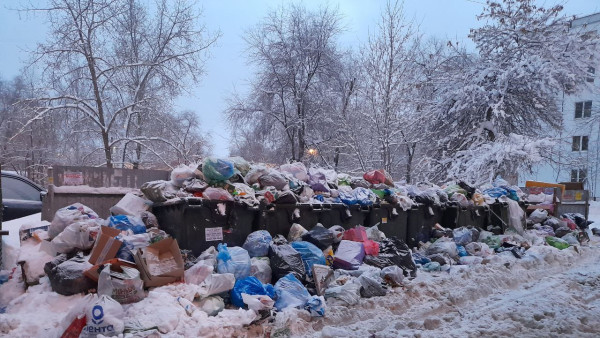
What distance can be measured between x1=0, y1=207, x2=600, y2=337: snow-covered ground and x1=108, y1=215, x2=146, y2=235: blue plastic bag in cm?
96

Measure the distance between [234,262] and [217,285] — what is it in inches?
18.7

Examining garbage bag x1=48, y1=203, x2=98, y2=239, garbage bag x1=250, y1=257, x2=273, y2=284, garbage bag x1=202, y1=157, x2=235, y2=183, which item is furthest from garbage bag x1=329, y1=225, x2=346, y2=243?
garbage bag x1=48, y1=203, x2=98, y2=239

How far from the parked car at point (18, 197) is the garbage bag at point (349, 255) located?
A: 4.69 m

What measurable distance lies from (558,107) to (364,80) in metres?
7.40

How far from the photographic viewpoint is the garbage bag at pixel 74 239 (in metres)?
4.52

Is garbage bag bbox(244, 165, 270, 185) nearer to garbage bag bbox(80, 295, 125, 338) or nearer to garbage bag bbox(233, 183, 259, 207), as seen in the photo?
garbage bag bbox(233, 183, 259, 207)

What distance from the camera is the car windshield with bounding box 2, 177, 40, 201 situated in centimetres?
687

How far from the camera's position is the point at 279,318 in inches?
156

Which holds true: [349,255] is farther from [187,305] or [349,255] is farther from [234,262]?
[187,305]

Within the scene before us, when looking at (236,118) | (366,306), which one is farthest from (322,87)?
(366,306)

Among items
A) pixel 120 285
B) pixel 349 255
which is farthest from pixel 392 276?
pixel 120 285

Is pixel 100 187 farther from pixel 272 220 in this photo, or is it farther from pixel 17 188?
pixel 272 220

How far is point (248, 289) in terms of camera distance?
14.3ft

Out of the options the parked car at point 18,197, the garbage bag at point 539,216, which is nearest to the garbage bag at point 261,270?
the parked car at point 18,197
